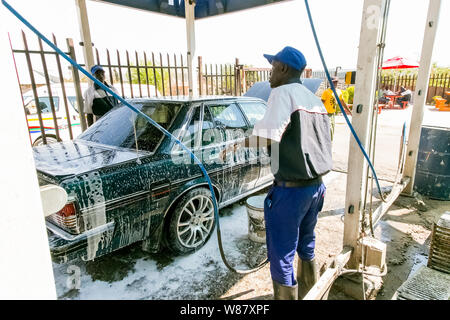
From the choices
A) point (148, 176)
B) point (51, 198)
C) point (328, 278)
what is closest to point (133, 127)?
point (148, 176)

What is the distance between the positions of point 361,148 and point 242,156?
5.32ft

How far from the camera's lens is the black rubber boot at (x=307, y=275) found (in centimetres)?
231

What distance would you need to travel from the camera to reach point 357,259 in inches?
103

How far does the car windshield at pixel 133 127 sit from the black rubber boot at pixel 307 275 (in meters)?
1.82

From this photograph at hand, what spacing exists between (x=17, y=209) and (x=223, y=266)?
2454 mm

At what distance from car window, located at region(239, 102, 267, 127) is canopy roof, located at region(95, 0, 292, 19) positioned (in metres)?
3.17

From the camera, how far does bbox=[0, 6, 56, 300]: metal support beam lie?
68 centimetres

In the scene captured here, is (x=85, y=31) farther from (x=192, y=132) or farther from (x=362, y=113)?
(x=362, y=113)

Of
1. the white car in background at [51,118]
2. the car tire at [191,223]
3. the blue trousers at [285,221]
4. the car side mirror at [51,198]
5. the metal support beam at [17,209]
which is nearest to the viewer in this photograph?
the metal support beam at [17,209]

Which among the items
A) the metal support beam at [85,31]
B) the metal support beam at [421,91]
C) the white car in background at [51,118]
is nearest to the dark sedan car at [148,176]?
the metal support beam at [421,91]

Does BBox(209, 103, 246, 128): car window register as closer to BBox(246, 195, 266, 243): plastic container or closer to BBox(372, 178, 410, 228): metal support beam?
BBox(246, 195, 266, 243): plastic container

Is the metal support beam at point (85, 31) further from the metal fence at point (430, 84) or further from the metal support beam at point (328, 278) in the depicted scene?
the metal fence at point (430, 84)

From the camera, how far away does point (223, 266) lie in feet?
9.45
